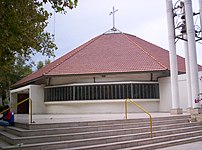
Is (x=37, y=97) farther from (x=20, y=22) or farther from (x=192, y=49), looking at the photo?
(x=20, y=22)

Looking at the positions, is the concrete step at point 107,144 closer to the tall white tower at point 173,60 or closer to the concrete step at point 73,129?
the concrete step at point 73,129

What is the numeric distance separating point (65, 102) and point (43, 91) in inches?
114

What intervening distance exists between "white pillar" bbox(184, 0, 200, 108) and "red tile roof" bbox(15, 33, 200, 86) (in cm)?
476

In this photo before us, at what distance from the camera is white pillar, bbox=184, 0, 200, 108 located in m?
13.2

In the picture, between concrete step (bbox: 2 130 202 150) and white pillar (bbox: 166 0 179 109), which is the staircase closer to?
concrete step (bbox: 2 130 202 150)

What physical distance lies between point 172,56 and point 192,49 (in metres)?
1.27

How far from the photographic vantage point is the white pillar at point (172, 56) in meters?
14.1

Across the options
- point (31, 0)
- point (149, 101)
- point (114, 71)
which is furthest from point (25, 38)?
point (149, 101)

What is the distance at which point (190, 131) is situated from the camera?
1095 centimetres

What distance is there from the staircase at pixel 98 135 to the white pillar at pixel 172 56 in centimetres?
325

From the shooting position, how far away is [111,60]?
20.5 m

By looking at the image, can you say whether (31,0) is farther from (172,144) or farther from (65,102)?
(65,102)

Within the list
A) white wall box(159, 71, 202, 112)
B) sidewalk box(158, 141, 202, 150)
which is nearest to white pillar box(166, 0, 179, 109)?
white wall box(159, 71, 202, 112)

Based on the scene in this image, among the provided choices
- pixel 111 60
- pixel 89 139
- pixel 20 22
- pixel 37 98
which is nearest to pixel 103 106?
pixel 111 60
